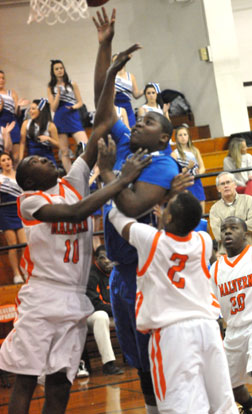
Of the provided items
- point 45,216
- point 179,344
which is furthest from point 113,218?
point 179,344

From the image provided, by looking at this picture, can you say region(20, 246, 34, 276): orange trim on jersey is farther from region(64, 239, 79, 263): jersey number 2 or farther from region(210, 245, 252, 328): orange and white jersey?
region(210, 245, 252, 328): orange and white jersey

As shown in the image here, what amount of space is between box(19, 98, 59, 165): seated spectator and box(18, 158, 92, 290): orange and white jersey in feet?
17.9

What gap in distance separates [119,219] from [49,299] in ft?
1.99

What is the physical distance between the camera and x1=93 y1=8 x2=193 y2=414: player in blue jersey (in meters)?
3.23

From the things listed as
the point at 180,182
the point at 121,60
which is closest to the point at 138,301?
the point at 180,182

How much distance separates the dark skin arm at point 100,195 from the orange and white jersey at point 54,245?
86mm

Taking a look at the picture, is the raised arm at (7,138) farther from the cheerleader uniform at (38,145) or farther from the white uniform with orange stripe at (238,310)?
the white uniform with orange stripe at (238,310)

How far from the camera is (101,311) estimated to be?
6762mm

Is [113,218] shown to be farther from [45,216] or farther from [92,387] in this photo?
[92,387]

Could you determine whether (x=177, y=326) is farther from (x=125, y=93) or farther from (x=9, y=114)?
(x=9, y=114)

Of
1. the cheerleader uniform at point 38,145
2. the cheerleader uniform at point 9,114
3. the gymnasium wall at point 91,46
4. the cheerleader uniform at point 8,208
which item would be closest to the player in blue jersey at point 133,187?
the cheerleader uniform at point 8,208

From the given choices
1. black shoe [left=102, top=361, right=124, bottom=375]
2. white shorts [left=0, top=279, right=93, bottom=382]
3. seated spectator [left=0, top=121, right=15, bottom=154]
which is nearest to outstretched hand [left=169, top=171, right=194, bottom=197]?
white shorts [left=0, top=279, right=93, bottom=382]

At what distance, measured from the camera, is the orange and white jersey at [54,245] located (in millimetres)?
3477

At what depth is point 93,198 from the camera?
3248mm
